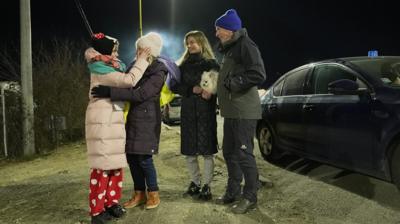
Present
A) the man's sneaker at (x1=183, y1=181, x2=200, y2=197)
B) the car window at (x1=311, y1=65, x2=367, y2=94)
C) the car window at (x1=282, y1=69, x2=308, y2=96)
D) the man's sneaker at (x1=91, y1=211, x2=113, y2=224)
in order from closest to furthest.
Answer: the man's sneaker at (x1=91, y1=211, x2=113, y2=224) → the man's sneaker at (x1=183, y1=181, x2=200, y2=197) → the car window at (x1=311, y1=65, x2=367, y2=94) → the car window at (x1=282, y1=69, x2=308, y2=96)

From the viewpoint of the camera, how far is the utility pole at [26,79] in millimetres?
9297

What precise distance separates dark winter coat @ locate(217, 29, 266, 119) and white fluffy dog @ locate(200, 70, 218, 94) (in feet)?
0.38

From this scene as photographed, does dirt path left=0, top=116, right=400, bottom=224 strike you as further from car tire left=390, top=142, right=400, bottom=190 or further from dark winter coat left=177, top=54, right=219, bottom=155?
dark winter coat left=177, top=54, right=219, bottom=155

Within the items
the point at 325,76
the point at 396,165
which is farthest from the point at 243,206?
the point at 325,76

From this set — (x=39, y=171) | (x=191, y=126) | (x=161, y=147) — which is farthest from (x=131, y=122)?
(x=161, y=147)

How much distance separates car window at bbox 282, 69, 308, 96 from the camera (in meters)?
6.72

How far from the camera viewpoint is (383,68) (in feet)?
18.4

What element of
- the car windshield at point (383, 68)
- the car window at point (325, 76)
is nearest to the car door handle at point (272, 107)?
the car window at point (325, 76)

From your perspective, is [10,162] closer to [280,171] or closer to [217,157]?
[217,157]

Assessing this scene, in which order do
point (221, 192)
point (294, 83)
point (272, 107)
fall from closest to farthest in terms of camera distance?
point (221, 192)
point (294, 83)
point (272, 107)

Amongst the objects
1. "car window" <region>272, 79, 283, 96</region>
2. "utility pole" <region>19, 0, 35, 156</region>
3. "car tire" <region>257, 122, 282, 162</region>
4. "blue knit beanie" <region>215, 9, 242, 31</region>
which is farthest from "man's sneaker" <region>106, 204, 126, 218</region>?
"utility pole" <region>19, 0, 35, 156</region>

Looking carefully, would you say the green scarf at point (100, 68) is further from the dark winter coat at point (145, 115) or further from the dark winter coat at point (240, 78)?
the dark winter coat at point (240, 78)

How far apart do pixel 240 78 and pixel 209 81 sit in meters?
0.53

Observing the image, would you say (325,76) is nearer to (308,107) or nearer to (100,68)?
(308,107)
